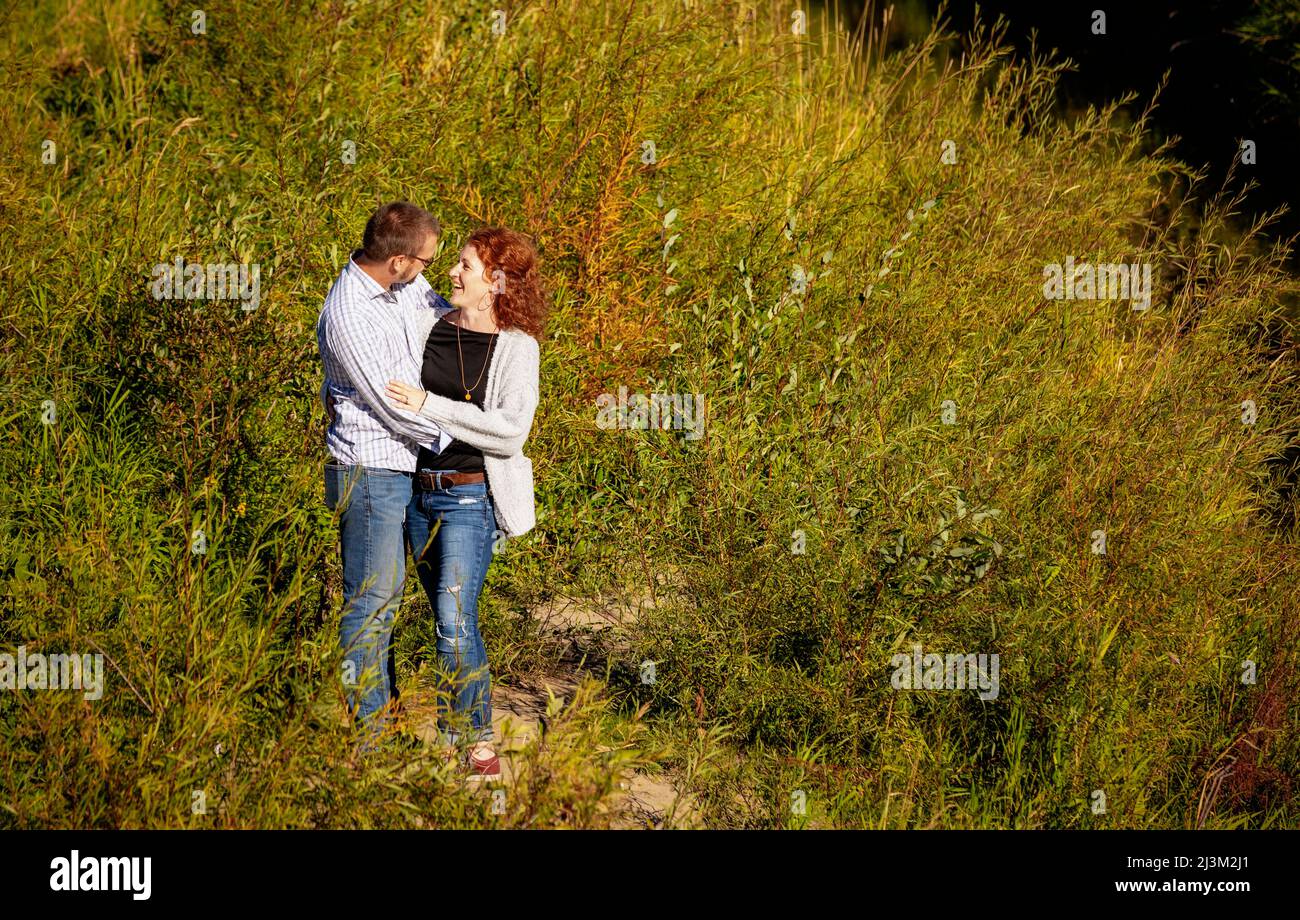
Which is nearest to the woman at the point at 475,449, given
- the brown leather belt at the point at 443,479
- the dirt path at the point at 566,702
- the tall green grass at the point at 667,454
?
the brown leather belt at the point at 443,479

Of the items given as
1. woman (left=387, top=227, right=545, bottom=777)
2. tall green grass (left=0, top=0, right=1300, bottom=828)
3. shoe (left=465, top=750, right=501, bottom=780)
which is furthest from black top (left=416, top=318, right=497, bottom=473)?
shoe (left=465, top=750, right=501, bottom=780)

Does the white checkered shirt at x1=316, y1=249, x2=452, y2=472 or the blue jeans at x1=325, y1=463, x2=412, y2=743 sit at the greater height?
the white checkered shirt at x1=316, y1=249, x2=452, y2=472

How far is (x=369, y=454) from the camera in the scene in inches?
133

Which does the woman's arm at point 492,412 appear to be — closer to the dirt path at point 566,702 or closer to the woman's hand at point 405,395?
the woman's hand at point 405,395

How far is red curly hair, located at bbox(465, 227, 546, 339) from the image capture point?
3547mm

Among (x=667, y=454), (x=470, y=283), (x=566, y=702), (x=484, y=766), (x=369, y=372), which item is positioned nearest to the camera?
(x=369, y=372)

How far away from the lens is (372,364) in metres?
3.30

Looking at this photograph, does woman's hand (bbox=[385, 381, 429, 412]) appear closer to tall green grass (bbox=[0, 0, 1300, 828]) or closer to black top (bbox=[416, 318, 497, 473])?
black top (bbox=[416, 318, 497, 473])

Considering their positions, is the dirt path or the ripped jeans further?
the dirt path

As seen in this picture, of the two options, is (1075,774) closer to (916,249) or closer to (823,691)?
(823,691)

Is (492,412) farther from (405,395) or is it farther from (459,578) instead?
(459,578)

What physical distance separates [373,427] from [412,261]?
506mm

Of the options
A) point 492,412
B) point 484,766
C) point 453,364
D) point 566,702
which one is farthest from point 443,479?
point 566,702
